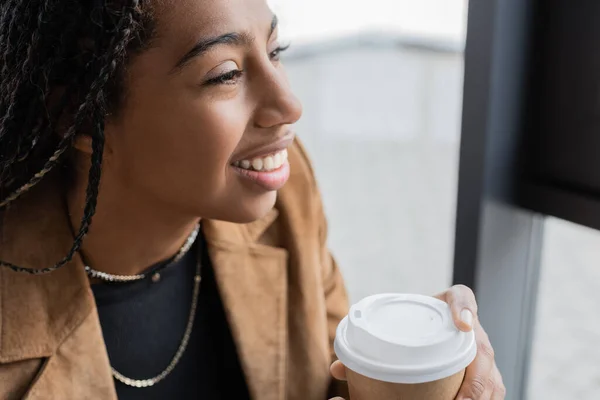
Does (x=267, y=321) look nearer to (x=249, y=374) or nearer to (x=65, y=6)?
(x=249, y=374)

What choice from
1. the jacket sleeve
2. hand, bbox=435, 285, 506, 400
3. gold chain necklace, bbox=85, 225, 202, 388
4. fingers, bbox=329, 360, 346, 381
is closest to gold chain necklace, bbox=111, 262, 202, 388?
gold chain necklace, bbox=85, 225, 202, 388

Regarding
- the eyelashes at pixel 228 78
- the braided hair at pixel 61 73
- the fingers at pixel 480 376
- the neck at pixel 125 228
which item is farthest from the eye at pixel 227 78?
the fingers at pixel 480 376

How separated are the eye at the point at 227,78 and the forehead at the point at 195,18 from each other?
0.19ft

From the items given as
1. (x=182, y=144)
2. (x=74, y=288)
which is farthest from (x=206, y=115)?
(x=74, y=288)

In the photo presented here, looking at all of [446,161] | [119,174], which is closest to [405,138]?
[446,161]

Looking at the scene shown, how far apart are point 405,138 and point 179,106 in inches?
141

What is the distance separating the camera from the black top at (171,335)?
1181 mm

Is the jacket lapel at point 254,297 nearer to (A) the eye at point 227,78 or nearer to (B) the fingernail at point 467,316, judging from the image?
(A) the eye at point 227,78

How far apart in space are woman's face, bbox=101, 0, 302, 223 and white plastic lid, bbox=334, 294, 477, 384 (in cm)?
29

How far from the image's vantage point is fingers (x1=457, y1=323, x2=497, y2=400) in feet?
2.88

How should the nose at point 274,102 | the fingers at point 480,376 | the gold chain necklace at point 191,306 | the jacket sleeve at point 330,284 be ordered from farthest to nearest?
the jacket sleeve at point 330,284
the gold chain necklace at point 191,306
the nose at point 274,102
the fingers at point 480,376

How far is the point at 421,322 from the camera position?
83cm

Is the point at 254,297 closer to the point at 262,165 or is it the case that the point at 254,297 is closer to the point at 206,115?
the point at 262,165

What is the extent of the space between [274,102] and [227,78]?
0.08m
